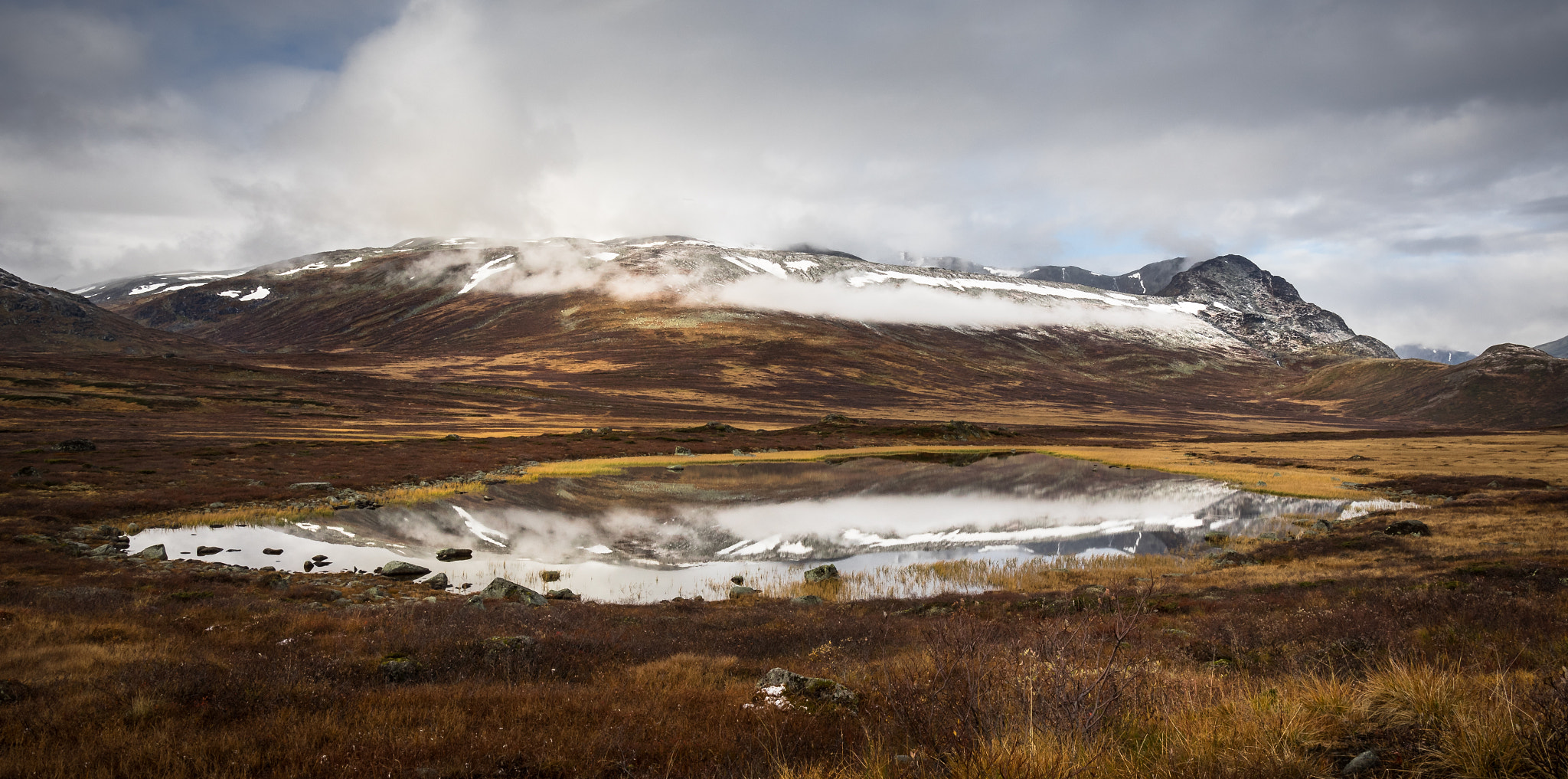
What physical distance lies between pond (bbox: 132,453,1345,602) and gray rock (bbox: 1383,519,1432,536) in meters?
6.26

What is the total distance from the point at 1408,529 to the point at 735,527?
2974 cm

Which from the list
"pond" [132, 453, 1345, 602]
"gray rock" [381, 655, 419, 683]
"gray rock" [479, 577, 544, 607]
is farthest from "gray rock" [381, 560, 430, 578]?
"gray rock" [381, 655, 419, 683]

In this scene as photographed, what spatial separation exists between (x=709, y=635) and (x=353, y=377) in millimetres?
154241

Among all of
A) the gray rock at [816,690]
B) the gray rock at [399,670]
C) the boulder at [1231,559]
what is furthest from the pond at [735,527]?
the gray rock at [816,690]

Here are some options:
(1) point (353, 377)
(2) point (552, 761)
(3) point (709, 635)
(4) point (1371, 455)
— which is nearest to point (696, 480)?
(3) point (709, 635)

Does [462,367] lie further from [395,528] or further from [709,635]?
[709,635]

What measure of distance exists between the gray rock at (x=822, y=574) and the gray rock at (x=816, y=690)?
630 inches

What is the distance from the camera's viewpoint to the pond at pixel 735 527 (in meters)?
26.3

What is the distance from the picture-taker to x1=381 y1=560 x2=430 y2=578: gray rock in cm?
2284

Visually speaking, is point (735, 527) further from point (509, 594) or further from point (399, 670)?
point (399, 670)

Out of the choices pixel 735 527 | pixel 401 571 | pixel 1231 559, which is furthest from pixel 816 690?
pixel 735 527

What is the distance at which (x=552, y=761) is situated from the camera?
265 inches

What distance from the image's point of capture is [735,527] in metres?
36.8

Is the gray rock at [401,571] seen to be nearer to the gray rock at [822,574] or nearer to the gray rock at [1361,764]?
the gray rock at [822,574]
